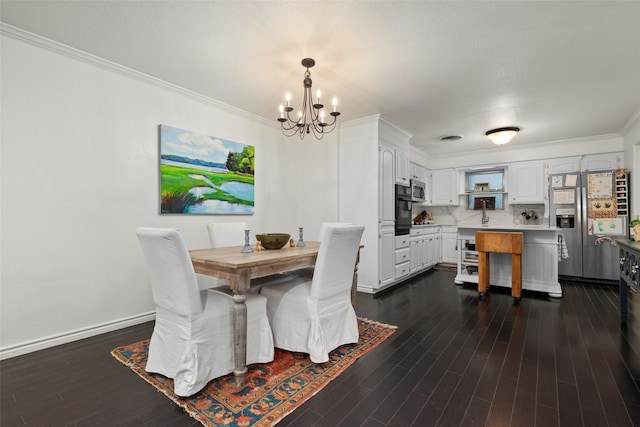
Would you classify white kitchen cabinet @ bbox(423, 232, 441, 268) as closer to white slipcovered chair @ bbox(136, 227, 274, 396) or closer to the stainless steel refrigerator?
the stainless steel refrigerator

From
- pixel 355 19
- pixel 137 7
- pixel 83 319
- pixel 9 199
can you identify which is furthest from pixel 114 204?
pixel 355 19

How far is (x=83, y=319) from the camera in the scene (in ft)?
8.66

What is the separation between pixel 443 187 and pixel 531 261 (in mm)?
2846

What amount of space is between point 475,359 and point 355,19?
263cm

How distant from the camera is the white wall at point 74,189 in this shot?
2316mm

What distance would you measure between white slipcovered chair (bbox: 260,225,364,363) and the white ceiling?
4.97 feet

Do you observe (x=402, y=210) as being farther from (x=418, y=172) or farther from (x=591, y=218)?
(x=591, y=218)

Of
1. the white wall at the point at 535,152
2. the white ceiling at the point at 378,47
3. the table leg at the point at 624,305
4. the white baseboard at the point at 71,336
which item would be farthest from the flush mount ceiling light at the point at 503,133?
the white baseboard at the point at 71,336

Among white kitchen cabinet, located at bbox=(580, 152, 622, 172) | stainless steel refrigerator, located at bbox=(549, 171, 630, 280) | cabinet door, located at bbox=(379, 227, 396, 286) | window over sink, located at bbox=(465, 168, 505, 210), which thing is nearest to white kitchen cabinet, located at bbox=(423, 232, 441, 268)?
window over sink, located at bbox=(465, 168, 505, 210)

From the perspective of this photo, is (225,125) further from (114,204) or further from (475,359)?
(475,359)

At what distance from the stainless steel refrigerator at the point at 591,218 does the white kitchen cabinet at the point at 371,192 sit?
253 cm

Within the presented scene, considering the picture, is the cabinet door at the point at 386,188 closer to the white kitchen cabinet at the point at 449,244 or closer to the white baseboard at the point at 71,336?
the white kitchen cabinet at the point at 449,244

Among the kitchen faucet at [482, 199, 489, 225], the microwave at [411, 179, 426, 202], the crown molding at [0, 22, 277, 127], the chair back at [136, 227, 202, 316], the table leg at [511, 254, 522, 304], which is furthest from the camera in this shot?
the kitchen faucet at [482, 199, 489, 225]

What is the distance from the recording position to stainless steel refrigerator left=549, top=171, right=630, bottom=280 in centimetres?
461
